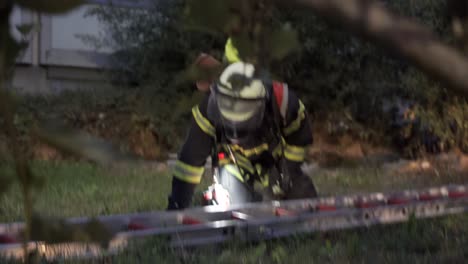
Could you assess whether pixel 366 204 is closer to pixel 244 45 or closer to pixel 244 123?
pixel 244 123

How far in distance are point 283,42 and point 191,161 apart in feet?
11.7

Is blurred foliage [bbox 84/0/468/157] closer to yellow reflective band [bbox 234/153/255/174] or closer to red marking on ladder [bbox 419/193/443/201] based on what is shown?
red marking on ladder [bbox 419/193/443/201]

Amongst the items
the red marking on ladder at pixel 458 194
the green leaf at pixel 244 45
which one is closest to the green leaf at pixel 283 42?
the green leaf at pixel 244 45

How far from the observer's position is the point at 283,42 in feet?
4.19

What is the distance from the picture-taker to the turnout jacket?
4750 millimetres

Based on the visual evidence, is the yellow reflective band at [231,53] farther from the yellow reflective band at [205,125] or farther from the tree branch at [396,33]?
the yellow reflective band at [205,125]

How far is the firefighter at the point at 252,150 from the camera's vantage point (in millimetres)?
4613

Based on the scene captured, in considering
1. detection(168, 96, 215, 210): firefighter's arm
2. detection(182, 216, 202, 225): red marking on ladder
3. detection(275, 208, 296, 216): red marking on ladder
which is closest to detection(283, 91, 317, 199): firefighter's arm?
detection(275, 208, 296, 216): red marking on ladder

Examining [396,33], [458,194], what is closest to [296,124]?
[458,194]

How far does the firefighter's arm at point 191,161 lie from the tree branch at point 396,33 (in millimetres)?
3561

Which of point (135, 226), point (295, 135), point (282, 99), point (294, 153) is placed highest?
point (282, 99)

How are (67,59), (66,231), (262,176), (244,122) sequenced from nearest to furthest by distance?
(66,231)
(244,122)
(262,176)
(67,59)

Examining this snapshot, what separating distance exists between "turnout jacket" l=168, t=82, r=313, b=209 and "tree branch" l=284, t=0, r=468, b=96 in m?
3.37

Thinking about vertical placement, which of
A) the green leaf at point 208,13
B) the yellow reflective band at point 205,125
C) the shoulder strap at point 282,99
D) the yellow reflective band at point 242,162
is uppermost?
the green leaf at point 208,13
